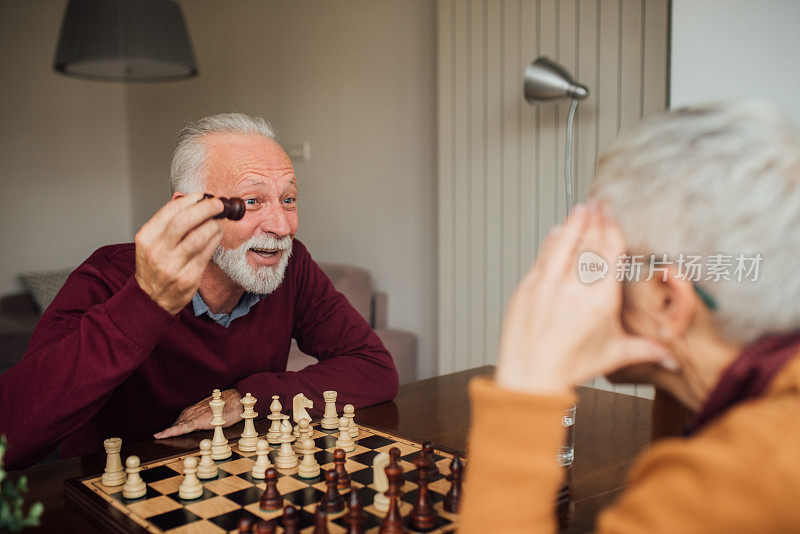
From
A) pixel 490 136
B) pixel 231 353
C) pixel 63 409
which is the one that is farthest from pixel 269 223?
pixel 490 136

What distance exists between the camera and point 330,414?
1.41 metres

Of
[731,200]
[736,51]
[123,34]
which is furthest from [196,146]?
[123,34]

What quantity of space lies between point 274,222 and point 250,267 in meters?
0.13

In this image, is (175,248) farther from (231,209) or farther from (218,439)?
(218,439)

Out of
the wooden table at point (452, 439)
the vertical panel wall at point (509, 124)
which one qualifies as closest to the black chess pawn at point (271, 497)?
the wooden table at point (452, 439)

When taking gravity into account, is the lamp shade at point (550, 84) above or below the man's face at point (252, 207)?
above

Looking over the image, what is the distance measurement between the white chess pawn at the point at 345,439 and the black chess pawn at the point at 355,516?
314mm

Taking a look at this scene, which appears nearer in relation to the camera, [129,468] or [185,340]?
[129,468]

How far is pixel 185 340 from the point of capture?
1.54 metres

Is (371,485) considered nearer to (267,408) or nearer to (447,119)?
(267,408)

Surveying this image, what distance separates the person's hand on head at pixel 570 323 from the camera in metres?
0.71

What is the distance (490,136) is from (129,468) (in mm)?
2174

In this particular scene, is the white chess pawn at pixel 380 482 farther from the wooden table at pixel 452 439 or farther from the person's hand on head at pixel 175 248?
the person's hand on head at pixel 175 248

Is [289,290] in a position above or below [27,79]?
below
